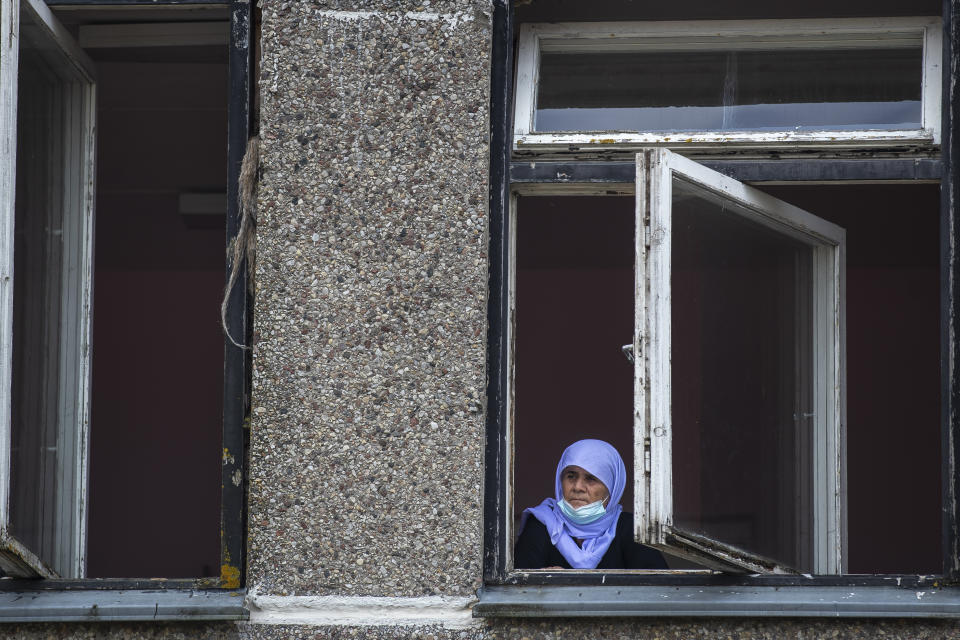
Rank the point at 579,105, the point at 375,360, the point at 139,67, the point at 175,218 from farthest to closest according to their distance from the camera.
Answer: the point at 175,218
the point at 139,67
the point at 579,105
the point at 375,360

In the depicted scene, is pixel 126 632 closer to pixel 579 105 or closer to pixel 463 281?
pixel 463 281

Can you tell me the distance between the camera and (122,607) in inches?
130

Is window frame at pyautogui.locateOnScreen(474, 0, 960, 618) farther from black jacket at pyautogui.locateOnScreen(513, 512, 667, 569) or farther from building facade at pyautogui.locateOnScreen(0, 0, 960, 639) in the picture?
black jacket at pyautogui.locateOnScreen(513, 512, 667, 569)

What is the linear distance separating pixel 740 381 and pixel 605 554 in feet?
2.73

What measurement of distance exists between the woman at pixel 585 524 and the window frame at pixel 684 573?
48 cm

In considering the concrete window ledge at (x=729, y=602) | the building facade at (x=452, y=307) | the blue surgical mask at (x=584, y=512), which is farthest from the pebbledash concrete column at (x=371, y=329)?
the blue surgical mask at (x=584, y=512)

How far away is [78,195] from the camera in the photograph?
3.72 m

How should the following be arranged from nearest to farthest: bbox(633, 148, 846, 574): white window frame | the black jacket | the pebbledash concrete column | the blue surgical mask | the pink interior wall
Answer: bbox(633, 148, 846, 574): white window frame → the pebbledash concrete column → the black jacket → the blue surgical mask → the pink interior wall

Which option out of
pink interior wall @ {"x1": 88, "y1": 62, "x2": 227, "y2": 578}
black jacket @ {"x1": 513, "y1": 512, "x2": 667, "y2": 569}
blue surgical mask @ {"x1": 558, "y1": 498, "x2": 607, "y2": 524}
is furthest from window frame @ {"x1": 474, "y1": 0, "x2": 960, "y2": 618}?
pink interior wall @ {"x1": 88, "y1": 62, "x2": 227, "y2": 578}

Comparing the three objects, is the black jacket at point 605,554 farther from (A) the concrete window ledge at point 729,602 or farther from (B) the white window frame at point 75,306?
(B) the white window frame at point 75,306

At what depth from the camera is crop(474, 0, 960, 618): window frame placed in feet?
10.5

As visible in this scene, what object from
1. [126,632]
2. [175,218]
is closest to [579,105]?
[126,632]

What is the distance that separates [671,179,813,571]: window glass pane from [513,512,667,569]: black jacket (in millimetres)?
468

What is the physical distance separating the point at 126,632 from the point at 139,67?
2.53 meters
